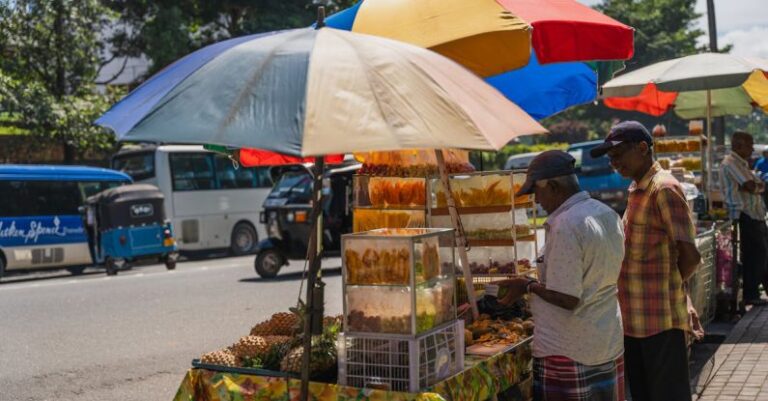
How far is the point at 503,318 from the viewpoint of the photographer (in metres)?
5.12

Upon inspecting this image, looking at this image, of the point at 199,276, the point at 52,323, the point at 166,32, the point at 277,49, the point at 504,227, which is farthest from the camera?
the point at 166,32

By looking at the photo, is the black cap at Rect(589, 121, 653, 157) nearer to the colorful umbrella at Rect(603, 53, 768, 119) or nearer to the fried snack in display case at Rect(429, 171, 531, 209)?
the fried snack in display case at Rect(429, 171, 531, 209)

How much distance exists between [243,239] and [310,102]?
23347 mm

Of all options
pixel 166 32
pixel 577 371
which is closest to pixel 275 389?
pixel 577 371

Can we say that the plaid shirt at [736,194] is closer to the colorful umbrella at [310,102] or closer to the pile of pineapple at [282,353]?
the pile of pineapple at [282,353]

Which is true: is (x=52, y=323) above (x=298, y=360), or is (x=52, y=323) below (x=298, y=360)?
below

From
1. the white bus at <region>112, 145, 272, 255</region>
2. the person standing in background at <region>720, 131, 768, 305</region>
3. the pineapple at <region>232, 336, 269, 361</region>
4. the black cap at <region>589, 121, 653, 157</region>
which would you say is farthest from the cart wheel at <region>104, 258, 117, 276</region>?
the black cap at <region>589, 121, 653, 157</region>

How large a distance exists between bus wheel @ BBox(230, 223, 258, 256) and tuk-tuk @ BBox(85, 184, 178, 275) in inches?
213

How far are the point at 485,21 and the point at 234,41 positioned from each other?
1.82m

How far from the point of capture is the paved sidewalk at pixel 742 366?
6.67 meters

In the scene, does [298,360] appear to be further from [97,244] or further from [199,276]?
[97,244]

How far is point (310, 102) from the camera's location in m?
3.09

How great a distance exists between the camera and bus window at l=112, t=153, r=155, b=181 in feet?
81.0

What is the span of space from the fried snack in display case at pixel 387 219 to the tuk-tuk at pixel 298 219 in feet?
36.7
